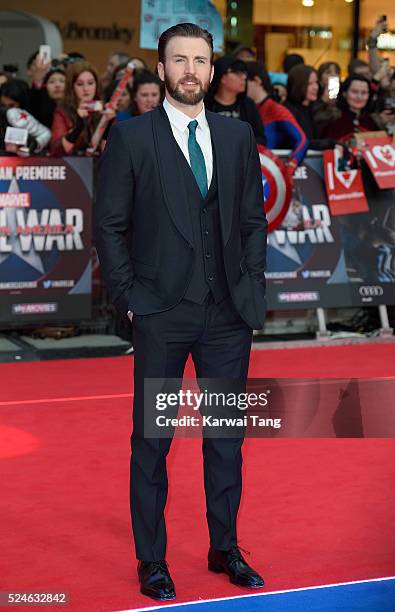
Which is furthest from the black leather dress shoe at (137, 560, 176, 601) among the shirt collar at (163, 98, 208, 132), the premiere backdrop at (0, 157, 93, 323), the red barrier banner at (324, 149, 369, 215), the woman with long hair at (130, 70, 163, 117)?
the red barrier banner at (324, 149, 369, 215)

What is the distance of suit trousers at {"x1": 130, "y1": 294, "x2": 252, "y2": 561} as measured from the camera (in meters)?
4.87

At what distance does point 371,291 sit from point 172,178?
6445 millimetres

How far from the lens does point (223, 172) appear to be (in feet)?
16.0

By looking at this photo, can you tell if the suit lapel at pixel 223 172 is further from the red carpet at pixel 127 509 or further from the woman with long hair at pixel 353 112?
the woman with long hair at pixel 353 112

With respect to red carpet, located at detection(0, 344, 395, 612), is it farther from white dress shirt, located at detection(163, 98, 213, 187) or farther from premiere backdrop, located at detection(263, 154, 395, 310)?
premiere backdrop, located at detection(263, 154, 395, 310)

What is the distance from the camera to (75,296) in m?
10.3

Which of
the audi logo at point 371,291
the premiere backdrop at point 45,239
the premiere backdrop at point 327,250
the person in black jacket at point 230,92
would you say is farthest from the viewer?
the audi logo at point 371,291

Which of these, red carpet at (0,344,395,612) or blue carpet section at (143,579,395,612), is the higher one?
blue carpet section at (143,579,395,612)

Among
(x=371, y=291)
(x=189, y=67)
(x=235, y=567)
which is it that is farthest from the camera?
(x=371, y=291)

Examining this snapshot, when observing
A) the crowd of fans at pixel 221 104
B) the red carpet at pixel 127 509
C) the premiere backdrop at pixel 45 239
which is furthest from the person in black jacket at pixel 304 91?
the red carpet at pixel 127 509

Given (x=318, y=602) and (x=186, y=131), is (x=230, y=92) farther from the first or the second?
(x=318, y=602)

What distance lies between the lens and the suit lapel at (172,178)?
4785 mm

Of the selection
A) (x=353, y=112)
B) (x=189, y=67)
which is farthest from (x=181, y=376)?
(x=353, y=112)

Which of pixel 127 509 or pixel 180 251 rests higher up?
pixel 180 251
